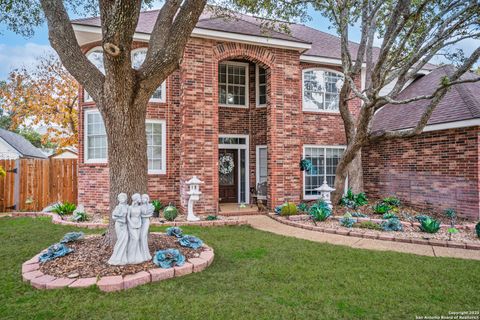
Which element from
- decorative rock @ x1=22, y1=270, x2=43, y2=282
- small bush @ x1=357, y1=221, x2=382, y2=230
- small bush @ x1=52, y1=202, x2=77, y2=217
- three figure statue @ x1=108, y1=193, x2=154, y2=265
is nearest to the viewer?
decorative rock @ x1=22, y1=270, x2=43, y2=282

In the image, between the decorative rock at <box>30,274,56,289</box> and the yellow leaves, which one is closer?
the decorative rock at <box>30,274,56,289</box>

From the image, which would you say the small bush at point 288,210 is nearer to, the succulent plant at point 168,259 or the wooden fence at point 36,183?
the succulent plant at point 168,259

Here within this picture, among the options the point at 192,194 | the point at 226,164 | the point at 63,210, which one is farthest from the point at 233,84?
the point at 63,210

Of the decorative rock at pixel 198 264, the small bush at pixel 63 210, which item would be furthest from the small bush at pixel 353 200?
the small bush at pixel 63 210

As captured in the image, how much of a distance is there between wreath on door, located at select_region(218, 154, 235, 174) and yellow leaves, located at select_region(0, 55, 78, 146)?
12.5 metres

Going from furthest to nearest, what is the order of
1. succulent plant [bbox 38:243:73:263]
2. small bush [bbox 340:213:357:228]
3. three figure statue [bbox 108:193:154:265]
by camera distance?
small bush [bbox 340:213:357:228]
succulent plant [bbox 38:243:73:263]
three figure statue [bbox 108:193:154:265]

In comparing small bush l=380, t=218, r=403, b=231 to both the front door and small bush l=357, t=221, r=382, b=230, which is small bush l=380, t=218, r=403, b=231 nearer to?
small bush l=357, t=221, r=382, b=230

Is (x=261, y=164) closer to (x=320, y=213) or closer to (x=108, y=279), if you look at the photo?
(x=320, y=213)

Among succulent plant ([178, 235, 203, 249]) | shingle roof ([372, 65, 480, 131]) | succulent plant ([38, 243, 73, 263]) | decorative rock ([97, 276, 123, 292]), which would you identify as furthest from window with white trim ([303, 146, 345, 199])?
decorative rock ([97, 276, 123, 292])

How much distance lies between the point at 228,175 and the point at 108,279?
797 cm

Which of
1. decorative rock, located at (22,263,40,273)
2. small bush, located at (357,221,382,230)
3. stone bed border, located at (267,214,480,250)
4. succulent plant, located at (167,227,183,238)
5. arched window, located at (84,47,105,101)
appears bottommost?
stone bed border, located at (267,214,480,250)

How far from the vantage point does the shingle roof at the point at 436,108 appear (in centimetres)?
884

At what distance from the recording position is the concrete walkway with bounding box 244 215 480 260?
17.9 feet

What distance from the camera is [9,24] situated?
20.1 ft
